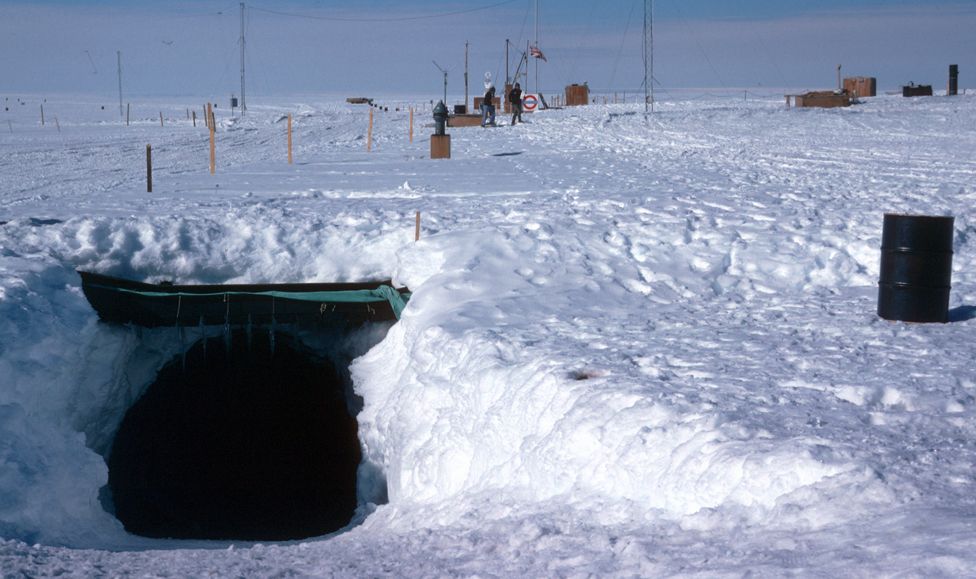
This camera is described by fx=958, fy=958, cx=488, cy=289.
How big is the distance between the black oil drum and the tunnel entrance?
674 centimetres

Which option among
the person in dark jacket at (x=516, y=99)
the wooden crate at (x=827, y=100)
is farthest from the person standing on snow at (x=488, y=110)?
the wooden crate at (x=827, y=100)

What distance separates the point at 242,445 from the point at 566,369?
7.81 metres

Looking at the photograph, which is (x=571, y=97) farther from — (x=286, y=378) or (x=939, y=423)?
(x=939, y=423)

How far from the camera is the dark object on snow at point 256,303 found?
36.2 feet

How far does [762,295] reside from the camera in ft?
31.5

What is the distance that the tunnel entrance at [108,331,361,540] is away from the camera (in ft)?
38.9

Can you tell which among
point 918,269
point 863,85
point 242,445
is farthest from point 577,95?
point 918,269

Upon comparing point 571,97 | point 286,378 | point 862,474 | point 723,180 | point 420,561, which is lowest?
point 286,378

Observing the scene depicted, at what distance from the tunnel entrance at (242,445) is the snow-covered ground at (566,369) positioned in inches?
29.7

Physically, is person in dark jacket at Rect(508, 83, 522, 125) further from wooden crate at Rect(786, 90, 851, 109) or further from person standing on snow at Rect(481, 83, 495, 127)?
wooden crate at Rect(786, 90, 851, 109)

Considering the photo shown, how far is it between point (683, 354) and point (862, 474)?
2668 mm

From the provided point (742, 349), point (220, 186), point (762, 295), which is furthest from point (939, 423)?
point (220, 186)

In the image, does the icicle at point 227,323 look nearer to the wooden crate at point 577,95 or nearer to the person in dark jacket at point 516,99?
the person in dark jacket at point 516,99

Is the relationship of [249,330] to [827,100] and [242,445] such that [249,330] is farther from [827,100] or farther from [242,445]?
[827,100]
